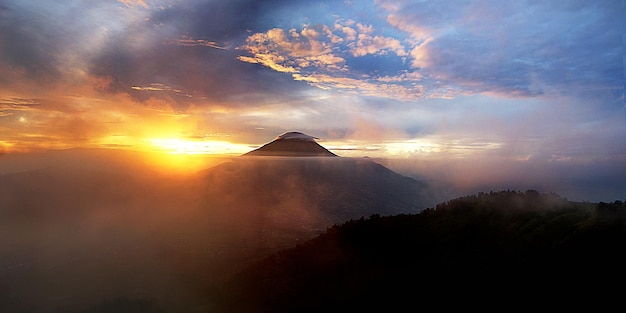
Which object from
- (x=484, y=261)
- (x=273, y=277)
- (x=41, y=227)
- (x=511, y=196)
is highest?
(x=511, y=196)

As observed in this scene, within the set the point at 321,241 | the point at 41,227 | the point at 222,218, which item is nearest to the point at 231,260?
the point at 321,241

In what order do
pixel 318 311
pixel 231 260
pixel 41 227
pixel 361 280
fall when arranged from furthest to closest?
pixel 41 227 → pixel 231 260 → pixel 361 280 → pixel 318 311

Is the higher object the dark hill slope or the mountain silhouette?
the dark hill slope

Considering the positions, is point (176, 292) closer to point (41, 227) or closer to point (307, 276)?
point (307, 276)

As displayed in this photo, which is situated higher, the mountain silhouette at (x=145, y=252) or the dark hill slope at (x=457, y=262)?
the dark hill slope at (x=457, y=262)

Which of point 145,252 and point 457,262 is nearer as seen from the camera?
point 457,262

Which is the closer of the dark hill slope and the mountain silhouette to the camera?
the dark hill slope

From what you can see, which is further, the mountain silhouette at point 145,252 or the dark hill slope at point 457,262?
the mountain silhouette at point 145,252

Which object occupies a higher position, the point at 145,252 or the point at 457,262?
the point at 457,262
